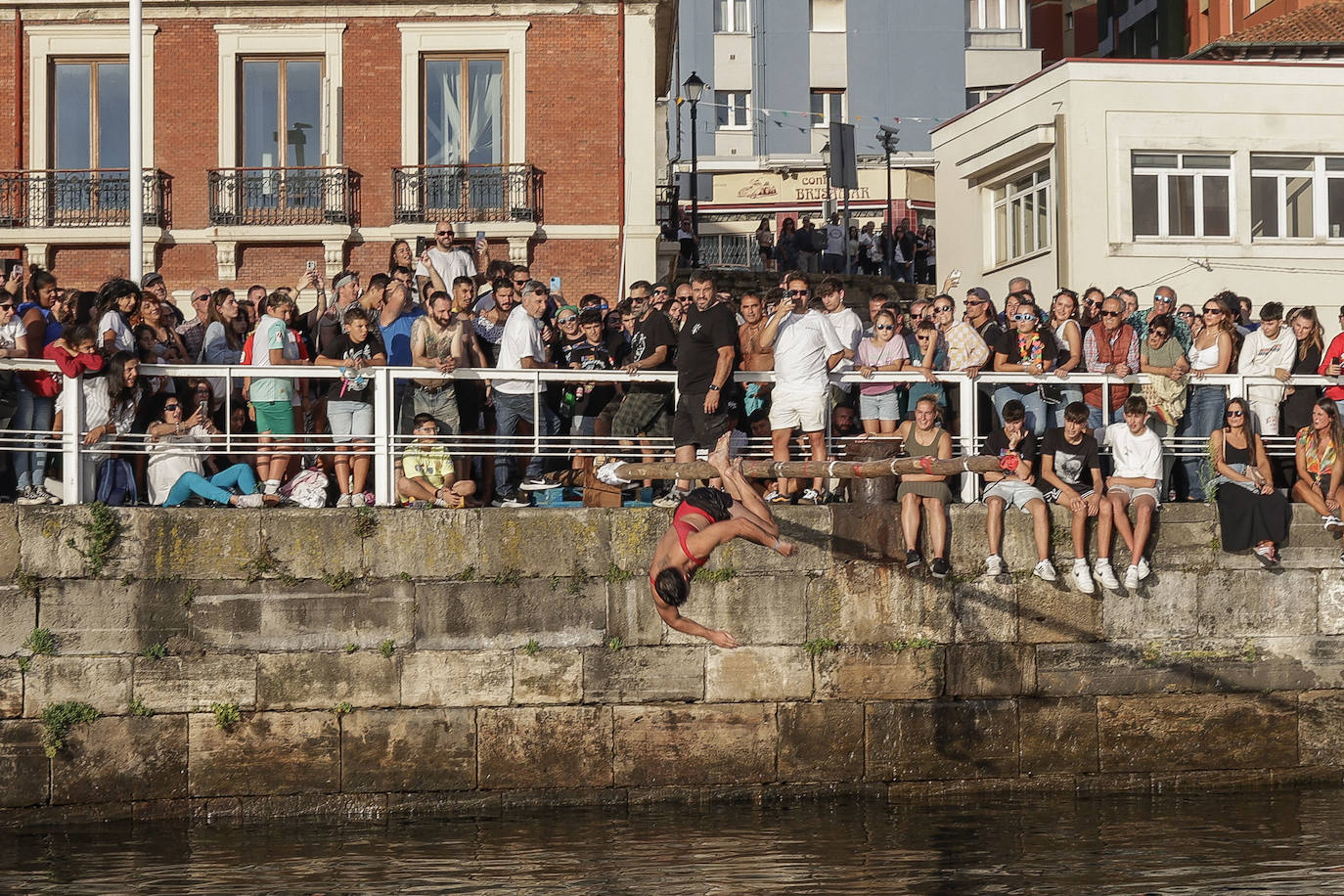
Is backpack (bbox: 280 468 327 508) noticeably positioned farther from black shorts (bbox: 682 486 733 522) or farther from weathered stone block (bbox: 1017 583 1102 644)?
weathered stone block (bbox: 1017 583 1102 644)

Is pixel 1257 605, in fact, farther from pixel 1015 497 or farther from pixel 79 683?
pixel 79 683

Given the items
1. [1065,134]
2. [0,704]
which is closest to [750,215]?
[1065,134]

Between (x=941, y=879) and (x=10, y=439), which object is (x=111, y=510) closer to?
(x=10, y=439)

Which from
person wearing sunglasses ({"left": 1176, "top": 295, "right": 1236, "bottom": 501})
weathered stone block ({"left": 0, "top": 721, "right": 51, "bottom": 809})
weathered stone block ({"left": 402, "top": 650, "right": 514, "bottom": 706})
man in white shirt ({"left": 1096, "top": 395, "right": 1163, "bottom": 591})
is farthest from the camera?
person wearing sunglasses ({"left": 1176, "top": 295, "right": 1236, "bottom": 501})

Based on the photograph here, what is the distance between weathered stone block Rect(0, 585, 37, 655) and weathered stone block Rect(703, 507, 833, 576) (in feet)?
15.7

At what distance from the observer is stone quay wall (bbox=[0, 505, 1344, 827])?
12.1 metres

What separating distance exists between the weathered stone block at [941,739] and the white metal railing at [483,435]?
1653mm

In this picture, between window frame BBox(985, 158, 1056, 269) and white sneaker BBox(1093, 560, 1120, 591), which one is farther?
window frame BBox(985, 158, 1056, 269)

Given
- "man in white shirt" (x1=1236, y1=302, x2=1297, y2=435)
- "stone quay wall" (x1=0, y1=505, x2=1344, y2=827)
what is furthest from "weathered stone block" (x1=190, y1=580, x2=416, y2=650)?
"man in white shirt" (x1=1236, y1=302, x2=1297, y2=435)

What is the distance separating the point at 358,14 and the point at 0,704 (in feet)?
42.9

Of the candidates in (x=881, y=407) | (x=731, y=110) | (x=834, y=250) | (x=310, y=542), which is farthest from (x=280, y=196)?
(x=731, y=110)

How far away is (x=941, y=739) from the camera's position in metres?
12.8

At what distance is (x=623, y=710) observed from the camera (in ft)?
41.1

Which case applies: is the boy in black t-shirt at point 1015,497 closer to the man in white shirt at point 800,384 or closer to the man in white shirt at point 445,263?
the man in white shirt at point 800,384
